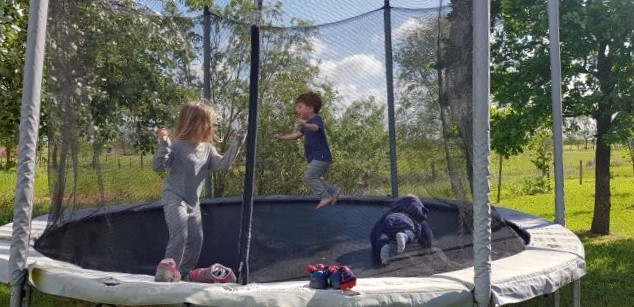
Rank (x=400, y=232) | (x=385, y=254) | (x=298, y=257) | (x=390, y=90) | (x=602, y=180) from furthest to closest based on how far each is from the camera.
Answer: (x=602, y=180), (x=390, y=90), (x=298, y=257), (x=400, y=232), (x=385, y=254)

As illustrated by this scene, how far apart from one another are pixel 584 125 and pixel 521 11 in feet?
3.63

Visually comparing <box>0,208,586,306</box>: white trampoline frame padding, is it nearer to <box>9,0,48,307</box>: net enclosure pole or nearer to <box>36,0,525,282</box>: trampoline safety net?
<box>9,0,48,307</box>: net enclosure pole

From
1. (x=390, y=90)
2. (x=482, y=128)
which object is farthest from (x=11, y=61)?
(x=482, y=128)

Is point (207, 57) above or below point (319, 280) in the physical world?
above

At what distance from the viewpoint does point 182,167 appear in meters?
2.11

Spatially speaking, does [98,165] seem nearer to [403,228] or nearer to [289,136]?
[289,136]

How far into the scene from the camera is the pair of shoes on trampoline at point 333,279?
163 centimetres

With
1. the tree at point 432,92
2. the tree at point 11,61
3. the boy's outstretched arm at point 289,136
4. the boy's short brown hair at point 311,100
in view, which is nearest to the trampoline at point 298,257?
the tree at point 432,92

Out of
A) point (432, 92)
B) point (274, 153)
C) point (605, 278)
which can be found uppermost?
point (432, 92)

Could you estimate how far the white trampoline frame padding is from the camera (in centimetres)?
157

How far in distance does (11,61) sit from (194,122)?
107 inches

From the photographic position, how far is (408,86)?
286 cm

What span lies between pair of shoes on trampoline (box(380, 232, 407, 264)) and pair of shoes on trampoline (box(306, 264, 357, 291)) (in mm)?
572

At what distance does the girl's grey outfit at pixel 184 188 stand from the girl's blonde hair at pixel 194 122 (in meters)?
0.03
